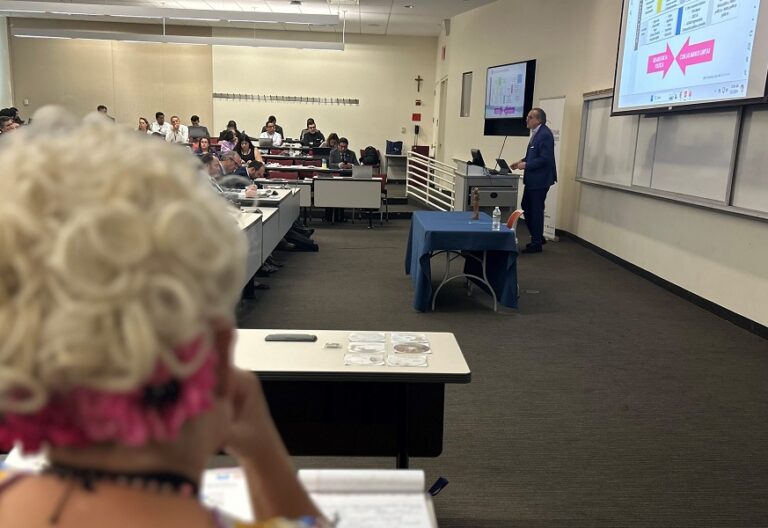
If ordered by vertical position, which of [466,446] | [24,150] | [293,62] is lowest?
[466,446]

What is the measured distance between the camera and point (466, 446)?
8.35ft

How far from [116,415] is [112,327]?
0.23 ft

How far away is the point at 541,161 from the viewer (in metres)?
6.85

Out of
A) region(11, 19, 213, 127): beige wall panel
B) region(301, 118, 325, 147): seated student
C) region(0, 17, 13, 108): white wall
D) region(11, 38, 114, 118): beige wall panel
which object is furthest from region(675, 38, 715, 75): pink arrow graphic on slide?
region(0, 17, 13, 108): white wall

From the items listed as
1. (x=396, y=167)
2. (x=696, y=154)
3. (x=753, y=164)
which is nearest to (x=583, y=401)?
(x=753, y=164)

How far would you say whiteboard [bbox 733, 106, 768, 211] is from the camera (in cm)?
400

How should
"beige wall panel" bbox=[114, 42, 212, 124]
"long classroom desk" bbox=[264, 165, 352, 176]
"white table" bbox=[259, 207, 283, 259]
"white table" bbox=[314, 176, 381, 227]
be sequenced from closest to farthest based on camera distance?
"white table" bbox=[259, 207, 283, 259]
"white table" bbox=[314, 176, 381, 227]
"long classroom desk" bbox=[264, 165, 352, 176]
"beige wall panel" bbox=[114, 42, 212, 124]

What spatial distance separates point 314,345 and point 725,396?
2390 mm

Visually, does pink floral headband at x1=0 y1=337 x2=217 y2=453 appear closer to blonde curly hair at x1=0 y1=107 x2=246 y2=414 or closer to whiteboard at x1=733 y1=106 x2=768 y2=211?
blonde curly hair at x1=0 y1=107 x2=246 y2=414

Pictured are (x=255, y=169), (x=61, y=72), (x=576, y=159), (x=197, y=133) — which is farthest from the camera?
(x=61, y=72)

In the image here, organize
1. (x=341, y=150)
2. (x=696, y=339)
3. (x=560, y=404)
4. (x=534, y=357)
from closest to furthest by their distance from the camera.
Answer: (x=560, y=404), (x=534, y=357), (x=696, y=339), (x=341, y=150)

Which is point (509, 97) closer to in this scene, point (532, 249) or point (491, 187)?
point (491, 187)

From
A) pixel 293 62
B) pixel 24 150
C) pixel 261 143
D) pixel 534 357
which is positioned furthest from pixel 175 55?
pixel 24 150

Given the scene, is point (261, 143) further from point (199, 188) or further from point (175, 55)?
point (199, 188)
